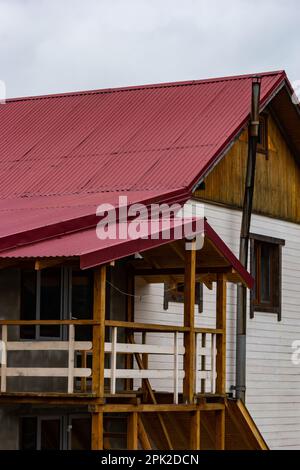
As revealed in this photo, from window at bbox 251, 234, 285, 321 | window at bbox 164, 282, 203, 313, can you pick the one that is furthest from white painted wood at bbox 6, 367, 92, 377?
window at bbox 251, 234, 285, 321

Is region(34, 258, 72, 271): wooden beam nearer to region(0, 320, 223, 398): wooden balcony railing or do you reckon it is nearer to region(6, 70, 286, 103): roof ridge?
region(0, 320, 223, 398): wooden balcony railing

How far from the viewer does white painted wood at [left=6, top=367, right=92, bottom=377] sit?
18516mm

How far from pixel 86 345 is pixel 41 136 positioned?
8083mm

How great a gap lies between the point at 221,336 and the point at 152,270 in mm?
1977

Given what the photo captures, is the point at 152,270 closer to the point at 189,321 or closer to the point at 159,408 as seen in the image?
the point at 189,321

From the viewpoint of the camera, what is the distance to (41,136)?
2553cm

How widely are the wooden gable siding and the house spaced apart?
43mm

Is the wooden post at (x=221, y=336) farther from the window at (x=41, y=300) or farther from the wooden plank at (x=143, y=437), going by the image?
the window at (x=41, y=300)

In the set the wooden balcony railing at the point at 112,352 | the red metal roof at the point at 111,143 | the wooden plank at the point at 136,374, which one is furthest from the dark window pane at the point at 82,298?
the wooden plank at the point at 136,374

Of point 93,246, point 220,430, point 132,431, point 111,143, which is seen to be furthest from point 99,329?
point 111,143

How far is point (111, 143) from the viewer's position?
79.6 ft

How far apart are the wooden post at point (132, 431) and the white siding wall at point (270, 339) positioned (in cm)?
381

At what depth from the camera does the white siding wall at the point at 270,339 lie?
969 inches
